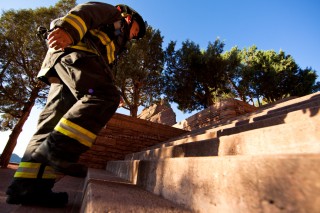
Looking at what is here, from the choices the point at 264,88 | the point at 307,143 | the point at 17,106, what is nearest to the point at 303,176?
the point at 307,143

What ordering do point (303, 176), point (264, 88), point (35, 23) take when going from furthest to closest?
point (264, 88)
point (35, 23)
point (303, 176)

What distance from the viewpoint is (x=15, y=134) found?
11586 millimetres

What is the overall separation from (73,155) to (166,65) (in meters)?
16.2

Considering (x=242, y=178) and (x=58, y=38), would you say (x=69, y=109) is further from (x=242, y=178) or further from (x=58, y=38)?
(x=242, y=178)

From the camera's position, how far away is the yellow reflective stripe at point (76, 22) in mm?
1562

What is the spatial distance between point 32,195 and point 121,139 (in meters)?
4.04

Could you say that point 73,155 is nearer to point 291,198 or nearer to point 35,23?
point 291,198

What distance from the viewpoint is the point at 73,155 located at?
4.47 ft

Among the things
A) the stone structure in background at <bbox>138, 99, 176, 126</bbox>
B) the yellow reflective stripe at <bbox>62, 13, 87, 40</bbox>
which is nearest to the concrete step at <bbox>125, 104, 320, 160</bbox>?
the yellow reflective stripe at <bbox>62, 13, 87, 40</bbox>

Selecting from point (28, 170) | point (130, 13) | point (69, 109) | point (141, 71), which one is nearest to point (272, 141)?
point (69, 109)

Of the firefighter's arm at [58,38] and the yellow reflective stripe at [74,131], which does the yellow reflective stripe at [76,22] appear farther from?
the yellow reflective stripe at [74,131]

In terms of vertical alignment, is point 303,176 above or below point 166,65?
below

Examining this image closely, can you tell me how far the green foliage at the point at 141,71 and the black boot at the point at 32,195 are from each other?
12.2m

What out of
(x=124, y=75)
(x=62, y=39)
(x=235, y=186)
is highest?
(x=124, y=75)
